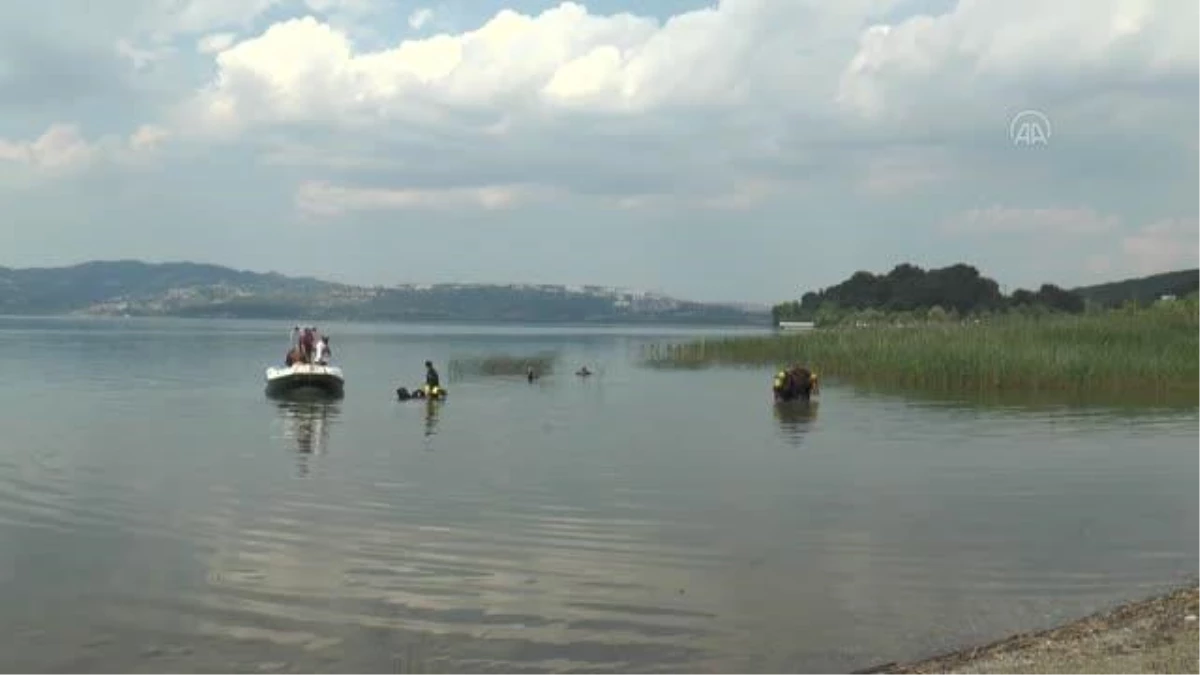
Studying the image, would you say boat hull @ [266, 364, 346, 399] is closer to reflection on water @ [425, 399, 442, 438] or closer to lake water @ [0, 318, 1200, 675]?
reflection on water @ [425, 399, 442, 438]

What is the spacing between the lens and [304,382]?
3797 cm

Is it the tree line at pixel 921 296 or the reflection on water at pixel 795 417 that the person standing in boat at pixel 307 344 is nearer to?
the reflection on water at pixel 795 417

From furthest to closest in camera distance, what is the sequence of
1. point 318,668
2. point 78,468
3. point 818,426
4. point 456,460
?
1. point 818,426
2. point 456,460
3. point 78,468
4. point 318,668

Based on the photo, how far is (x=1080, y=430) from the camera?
27703mm

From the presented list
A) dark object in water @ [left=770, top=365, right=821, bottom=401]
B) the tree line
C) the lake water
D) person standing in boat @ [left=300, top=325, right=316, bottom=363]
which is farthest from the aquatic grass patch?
the tree line

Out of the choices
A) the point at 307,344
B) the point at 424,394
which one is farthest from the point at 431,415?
Answer: the point at 307,344

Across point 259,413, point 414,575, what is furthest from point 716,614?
point 259,413

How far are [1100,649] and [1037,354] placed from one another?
3456 centimetres

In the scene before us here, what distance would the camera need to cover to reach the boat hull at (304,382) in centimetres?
3797

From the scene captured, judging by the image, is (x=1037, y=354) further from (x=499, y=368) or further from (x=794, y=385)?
(x=499, y=368)

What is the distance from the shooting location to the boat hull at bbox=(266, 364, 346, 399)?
3797cm

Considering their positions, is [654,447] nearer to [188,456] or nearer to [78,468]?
[188,456]

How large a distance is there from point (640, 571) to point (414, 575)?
2.38 metres

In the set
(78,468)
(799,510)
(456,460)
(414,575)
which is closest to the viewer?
(414,575)
